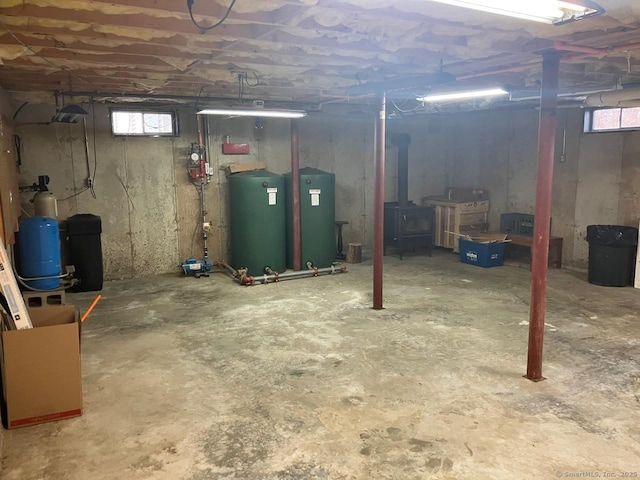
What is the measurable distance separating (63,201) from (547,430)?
601 cm

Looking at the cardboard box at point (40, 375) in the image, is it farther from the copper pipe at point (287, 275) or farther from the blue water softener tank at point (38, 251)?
the copper pipe at point (287, 275)

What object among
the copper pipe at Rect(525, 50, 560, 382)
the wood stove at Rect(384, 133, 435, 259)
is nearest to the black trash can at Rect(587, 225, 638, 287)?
the wood stove at Rect(384, 133, 435, 259)

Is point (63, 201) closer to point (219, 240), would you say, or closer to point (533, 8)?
point (219, 240)

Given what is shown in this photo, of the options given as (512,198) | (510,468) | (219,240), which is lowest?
(510,468)

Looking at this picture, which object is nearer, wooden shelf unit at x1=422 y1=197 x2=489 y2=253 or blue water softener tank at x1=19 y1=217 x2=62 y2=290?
blue water softener tank at x1=19 y1=217 x2=62 y2=290

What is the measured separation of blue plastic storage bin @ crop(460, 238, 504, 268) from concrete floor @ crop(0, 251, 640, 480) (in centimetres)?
164

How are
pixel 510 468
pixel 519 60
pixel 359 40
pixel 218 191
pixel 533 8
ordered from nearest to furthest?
1. pixel 533 8
2. pixel 510 468
3. pixel 359 40
4. pixel 519 60
5. pixel 218 191

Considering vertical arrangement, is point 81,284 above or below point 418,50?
below

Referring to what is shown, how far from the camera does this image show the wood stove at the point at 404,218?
26.4ft

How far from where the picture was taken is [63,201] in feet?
20.9

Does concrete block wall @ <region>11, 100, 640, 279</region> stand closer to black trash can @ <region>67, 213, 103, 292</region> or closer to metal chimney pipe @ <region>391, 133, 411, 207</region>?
metal chimney pipe @ <region>391, 133, 411, 207</region>

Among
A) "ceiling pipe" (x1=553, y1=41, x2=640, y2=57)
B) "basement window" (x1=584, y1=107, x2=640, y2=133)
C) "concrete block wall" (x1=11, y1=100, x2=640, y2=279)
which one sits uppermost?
"ceiling pipe" (x1=553, y1=41, x2=640, y2=57)

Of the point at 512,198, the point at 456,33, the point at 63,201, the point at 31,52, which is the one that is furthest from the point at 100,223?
the point at 512,198

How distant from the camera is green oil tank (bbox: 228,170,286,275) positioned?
659 centimetres
